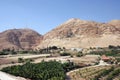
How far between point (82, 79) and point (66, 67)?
1669cm

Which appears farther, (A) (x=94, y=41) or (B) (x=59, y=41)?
(B) (x=59, y=41)

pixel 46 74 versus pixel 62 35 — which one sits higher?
pixel 62 35

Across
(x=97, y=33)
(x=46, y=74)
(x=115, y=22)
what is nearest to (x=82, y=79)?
(x=46, y=74)

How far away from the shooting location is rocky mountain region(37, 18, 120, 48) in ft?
514

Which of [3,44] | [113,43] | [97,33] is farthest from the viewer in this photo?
[3,44]

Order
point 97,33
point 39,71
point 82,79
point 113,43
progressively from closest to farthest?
point 82,79 < point 39,71 < point 113,43 < point 97,33

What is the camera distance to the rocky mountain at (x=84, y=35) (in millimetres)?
156625

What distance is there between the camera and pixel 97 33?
168250mm

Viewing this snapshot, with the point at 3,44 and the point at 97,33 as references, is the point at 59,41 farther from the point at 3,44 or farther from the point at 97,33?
the point at 3,44

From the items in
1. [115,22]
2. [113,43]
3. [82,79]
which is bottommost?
[82,79]

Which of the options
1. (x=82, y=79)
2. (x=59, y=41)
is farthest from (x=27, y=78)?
(x=59, y=41)

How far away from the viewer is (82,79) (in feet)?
172

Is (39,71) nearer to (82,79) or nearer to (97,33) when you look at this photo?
(82,79)

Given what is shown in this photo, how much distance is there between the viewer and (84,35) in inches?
6629
